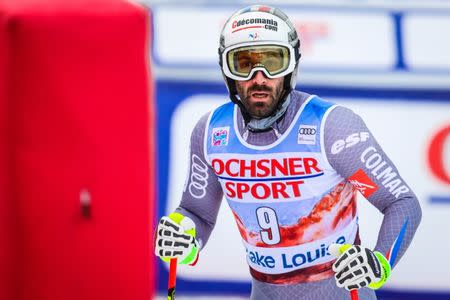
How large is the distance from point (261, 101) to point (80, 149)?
1.65 meters

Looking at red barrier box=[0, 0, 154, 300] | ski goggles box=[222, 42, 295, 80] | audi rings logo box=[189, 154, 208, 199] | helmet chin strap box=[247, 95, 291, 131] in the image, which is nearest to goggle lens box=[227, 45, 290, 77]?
ski goggles box=[222, 42, 295, 80]

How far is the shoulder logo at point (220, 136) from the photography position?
2725 mm

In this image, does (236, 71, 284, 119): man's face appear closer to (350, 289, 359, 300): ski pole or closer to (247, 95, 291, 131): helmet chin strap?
(247, 95, 291, 131): helmet chin strap

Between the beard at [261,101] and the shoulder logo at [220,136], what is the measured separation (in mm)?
140

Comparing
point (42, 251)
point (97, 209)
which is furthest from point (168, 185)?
point (42, 251)

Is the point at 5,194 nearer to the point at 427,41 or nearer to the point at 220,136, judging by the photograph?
the point at 220,136

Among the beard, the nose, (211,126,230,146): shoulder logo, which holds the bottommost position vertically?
(211,126,230,146): shoulder logo

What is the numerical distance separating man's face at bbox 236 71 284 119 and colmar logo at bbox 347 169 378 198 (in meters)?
0.34

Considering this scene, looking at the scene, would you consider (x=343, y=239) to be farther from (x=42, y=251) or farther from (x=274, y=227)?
(x=42, y=251)

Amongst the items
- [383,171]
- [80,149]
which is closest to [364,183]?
[383,171]

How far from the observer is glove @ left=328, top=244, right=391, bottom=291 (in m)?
2.43

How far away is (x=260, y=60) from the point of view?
2.60 m

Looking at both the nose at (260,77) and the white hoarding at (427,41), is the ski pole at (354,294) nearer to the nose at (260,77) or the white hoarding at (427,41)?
the nose at (260,77)

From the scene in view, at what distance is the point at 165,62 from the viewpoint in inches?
165
